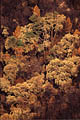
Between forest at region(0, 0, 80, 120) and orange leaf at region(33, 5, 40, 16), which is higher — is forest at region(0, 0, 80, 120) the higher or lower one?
the lower one

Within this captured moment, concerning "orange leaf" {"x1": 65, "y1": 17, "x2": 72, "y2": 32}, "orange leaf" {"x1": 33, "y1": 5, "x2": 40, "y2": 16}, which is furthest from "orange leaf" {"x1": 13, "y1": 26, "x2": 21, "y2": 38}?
"orange leaf" {"x1": 65, "y1": 17, "x2": 72, "y2": 32}

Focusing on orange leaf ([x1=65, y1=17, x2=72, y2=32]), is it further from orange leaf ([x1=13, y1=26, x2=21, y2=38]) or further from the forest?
orange leaf ([x1=13, y1=26, x2=21, y2=38])

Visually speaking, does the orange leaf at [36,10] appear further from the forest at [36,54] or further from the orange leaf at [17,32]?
the orange leaf at [17,32]

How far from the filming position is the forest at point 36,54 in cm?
213

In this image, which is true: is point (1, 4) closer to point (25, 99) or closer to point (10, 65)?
point (10, 65)

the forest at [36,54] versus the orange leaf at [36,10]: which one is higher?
the orange leaf at [36,10]

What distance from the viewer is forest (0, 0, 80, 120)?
2.13 metres

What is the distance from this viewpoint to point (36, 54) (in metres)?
2.29

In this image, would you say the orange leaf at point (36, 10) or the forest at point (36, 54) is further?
the orange leaf at point (36, 10)

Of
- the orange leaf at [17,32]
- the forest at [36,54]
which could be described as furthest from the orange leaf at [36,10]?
the orange leaf at [17,32]

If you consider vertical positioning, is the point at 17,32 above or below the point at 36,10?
below

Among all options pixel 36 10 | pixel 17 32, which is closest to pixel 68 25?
pixel 36 10

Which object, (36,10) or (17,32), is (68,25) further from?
(17,32)

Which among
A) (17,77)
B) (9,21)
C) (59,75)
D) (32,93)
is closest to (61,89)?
(59,75)
